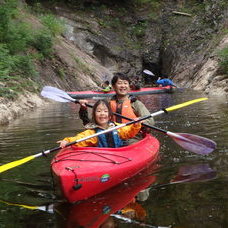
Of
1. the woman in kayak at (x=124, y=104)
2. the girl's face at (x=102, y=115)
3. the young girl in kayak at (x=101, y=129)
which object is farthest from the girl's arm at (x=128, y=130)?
the woman in kayak at (x=124, y=104)

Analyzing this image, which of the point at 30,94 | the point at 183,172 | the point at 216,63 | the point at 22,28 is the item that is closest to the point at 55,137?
the point at 183,172

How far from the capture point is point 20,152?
5.67 meters

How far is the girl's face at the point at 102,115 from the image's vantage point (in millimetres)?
4273

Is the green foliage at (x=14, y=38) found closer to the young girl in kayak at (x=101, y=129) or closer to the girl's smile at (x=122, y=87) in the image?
the girl's smile at (x=122, y=87)

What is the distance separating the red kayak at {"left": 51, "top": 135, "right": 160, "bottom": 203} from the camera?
3.36 metres

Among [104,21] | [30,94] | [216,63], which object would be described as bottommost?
[30,94]

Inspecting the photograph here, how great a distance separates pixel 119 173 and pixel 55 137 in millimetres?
3225

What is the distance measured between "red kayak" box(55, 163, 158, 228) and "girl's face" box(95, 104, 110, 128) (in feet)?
2.41

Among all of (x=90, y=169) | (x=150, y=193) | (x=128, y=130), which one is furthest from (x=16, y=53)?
(x=150, y=193)

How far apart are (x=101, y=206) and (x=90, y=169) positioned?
14.8 inches

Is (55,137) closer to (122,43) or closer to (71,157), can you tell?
(71,157)

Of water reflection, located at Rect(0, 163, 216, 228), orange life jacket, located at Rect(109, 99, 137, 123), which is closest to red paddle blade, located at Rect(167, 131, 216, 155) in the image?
water reflection, located at Rect(0, 163, 216, 228)

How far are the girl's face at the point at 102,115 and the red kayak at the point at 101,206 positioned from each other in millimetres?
735

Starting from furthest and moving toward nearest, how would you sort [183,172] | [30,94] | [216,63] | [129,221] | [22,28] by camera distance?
[216,63] → [22,28] → [30,94] → [183,172] → [129,221]
